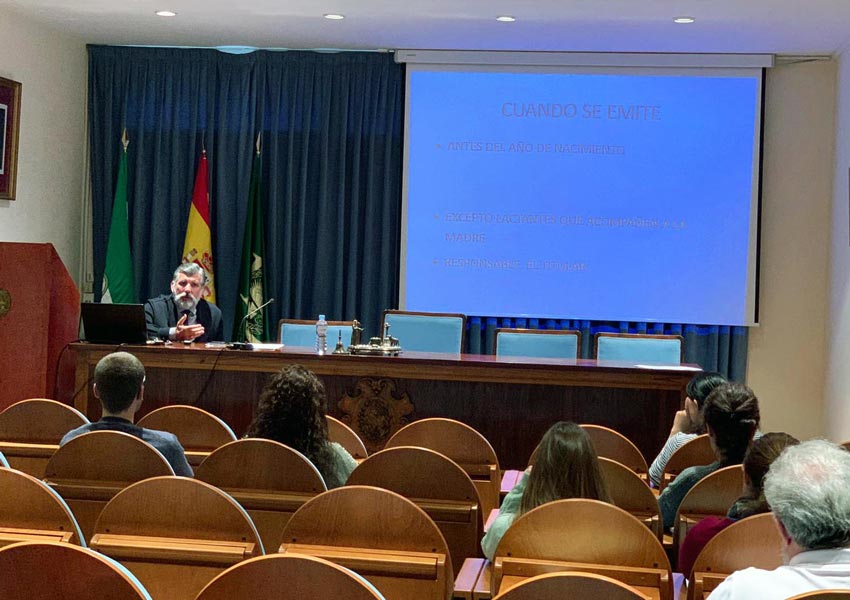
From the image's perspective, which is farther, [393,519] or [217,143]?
[217,143]

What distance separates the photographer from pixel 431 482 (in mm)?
3352

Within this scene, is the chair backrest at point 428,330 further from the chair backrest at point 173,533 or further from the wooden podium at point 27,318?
the chair backrest at point 173,533

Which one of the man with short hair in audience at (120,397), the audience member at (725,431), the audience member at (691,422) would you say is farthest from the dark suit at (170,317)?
the audience member at (725,431)

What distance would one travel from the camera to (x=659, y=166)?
309 inches

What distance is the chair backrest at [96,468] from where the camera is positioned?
3.42 metres

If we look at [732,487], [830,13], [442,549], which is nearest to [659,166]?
[830,13]

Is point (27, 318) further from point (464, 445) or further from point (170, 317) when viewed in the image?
point (464, 445)

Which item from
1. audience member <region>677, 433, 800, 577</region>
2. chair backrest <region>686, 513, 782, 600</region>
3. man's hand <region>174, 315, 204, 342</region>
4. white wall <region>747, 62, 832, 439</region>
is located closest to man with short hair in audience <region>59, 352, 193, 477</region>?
audience member <region>677, 433, 800, 577</region>

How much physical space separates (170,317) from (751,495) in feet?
14.7

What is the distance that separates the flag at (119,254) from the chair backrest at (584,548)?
608 cm

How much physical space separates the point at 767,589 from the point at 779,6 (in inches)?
195

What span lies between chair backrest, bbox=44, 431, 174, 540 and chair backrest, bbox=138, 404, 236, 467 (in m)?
0.89

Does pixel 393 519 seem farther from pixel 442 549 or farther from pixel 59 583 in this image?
pixel 59 583

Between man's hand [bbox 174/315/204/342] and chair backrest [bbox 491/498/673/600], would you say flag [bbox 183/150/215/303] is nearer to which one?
man's hand [bbox 174/315/204/342]
